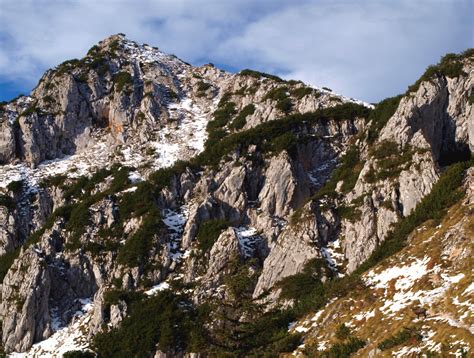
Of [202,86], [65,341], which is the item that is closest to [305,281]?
[65,341]

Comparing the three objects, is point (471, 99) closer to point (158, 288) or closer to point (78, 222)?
point (158, 288)

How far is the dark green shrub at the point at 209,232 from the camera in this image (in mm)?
72250

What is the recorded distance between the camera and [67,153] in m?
104

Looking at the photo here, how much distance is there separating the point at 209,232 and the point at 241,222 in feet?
21.2

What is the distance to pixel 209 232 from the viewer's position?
73.8 metres

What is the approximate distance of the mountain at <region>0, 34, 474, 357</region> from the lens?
3931cm

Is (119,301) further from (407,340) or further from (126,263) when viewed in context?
(407,340)

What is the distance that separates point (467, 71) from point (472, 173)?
29803 millimetres

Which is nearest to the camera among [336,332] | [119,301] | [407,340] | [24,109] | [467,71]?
[407,340]

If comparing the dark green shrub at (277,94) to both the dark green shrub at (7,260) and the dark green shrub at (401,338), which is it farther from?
the dark green shrub at (401,338)

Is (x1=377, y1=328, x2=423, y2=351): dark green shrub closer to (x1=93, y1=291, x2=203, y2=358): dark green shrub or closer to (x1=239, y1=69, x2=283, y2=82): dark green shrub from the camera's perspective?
(x1=93, y1=291, x2=203, y2=358): dark green shrub

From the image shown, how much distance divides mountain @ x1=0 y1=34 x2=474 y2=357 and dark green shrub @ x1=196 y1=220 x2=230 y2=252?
19 cm

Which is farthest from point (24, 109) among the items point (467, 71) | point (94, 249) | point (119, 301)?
point (467, 71)

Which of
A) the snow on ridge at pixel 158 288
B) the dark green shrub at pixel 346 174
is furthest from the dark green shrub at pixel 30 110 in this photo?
the dark green shrub at pixel 346 174
